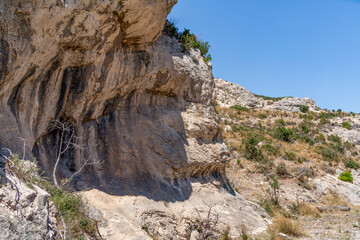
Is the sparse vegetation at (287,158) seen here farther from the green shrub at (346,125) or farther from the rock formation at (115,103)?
the rock formation at (115,103)

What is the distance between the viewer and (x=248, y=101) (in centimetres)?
3869

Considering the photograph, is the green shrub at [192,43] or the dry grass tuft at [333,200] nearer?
the green shrub at [192,43]

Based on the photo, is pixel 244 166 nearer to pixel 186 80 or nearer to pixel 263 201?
pixel 263 201

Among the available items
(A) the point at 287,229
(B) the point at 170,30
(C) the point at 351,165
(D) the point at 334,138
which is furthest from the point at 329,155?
(B) the point at 170,30

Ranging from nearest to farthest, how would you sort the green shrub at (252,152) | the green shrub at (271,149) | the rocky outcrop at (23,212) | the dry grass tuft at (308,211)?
the rocky outcrop at (23,212) < the dry grass tuft at (308,211) < the green shrub at (252,152) < the green shrub at (271,149)

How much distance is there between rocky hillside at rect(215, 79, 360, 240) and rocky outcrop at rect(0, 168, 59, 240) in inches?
244

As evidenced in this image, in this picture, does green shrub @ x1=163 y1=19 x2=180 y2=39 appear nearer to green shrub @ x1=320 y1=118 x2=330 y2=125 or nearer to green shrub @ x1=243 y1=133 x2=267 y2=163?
green shrub @ x1=243 y1=133 x2=267 y2=163

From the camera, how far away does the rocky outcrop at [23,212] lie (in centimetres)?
340

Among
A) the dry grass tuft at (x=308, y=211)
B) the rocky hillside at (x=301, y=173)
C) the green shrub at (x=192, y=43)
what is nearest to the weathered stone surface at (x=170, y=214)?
the rocky hillside at (x=301, y=173)

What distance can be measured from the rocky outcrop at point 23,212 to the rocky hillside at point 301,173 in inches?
244

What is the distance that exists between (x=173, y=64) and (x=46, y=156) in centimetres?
465

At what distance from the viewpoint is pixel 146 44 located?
8.12 meters

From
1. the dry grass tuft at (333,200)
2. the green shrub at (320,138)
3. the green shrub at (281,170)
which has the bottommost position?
the dry grass tuft at (333,200)

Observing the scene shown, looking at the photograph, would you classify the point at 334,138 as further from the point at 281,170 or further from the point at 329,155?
the point at 281,170
